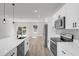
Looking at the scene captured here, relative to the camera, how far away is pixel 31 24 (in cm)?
1266

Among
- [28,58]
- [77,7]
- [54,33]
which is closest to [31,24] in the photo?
[54,33]

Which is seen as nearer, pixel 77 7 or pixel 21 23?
pixel 77 7

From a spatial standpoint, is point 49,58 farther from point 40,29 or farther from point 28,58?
point 40,29

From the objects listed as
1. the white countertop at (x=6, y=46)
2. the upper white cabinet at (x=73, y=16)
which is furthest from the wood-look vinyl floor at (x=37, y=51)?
the upper white cabinet at (x=73, y=16)

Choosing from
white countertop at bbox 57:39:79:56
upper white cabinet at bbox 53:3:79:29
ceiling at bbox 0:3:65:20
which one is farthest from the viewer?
ceiling at bbox 0:3:65:20

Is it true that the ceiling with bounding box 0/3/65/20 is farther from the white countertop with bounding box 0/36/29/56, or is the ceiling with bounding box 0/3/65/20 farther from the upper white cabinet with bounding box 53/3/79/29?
the white countertop with bounding box 0/36/29/56

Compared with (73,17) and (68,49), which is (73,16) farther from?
(68,49)

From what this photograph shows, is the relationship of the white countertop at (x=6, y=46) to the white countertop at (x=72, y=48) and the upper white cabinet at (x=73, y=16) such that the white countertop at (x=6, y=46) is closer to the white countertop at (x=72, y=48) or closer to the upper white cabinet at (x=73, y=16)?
the white countertop at (x=72, y=48)

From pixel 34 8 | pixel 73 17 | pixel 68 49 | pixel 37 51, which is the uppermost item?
pixel 34 8

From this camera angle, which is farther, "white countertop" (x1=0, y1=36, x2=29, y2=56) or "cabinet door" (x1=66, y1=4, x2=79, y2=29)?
"cabinet door" (x1=66, y1=4, x2=79, y2=29)

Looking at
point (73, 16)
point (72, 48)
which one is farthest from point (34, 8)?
point (72, 48)

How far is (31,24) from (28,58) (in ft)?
38.3

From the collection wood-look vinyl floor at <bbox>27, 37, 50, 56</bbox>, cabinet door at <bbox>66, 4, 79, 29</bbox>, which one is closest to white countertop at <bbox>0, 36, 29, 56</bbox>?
cabinet door at <bbox>66, 4, 79, 29</bbox>

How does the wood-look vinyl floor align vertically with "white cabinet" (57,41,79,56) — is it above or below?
below
